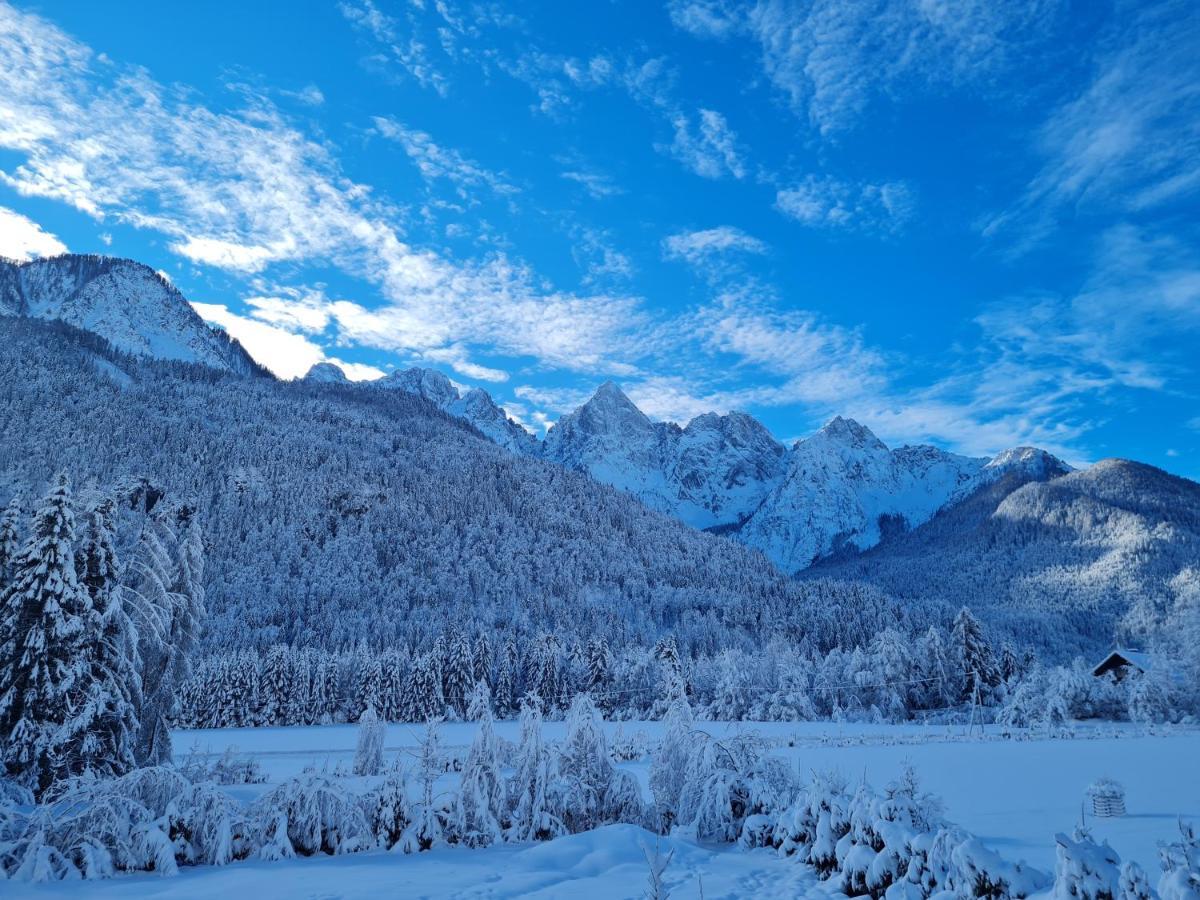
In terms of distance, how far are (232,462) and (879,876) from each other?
599ft

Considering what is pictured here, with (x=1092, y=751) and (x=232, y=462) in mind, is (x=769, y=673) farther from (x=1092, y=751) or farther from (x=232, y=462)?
(x=232, y=462)

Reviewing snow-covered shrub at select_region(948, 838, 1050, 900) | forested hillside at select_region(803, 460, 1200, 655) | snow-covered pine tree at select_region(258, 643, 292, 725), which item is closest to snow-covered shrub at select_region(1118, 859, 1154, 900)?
snow-covered shrub at select_region(948, 838, 1050, 900)

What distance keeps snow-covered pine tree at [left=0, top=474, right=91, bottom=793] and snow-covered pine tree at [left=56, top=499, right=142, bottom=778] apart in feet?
1.18

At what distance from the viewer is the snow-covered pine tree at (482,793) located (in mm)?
13766

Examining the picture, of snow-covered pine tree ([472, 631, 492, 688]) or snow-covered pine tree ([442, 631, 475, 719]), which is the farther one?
snow-covered pine tree ([472, 631, 492, 688])

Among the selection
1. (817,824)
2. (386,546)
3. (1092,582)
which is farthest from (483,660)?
(1092,582)

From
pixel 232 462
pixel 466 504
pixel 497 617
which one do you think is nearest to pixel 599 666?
pixel 497 617

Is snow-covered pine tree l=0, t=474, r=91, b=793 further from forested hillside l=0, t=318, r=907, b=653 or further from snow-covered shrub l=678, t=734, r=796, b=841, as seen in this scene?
forested hillside l=0, t=318, r=907, b=653

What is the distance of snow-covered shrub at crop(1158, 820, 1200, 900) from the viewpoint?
6410 millimetres

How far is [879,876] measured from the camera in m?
9.96

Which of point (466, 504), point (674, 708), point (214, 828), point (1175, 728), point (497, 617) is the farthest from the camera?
point (466, 504)

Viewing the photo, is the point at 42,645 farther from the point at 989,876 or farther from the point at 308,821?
the point at 989,876

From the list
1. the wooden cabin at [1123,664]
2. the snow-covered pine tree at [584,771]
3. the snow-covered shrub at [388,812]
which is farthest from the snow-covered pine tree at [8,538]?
the wooden cabin at [1123,664]

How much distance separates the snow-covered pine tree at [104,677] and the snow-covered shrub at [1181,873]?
20.5m
